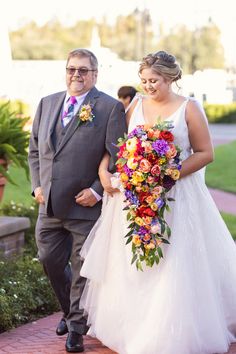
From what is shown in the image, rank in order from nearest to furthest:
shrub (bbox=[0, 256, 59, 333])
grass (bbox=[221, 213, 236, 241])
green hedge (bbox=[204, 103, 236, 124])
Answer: shrub (bbox=[0, 256, 59, 333])
grass (bbox=[221, 213, 236, 241])
green hedge (bbox=[204, 103, 236, 124])

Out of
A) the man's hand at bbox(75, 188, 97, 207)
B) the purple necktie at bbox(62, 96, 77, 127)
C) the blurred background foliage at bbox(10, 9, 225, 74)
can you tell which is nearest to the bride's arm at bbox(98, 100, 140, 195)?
the man's hand at bbox(75, 188, 97, 207)

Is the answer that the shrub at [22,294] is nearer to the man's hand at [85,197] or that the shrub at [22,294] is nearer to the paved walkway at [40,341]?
the paved walkway at [40,341]

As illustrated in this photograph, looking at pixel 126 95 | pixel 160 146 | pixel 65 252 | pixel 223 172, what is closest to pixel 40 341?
pixel 65 252

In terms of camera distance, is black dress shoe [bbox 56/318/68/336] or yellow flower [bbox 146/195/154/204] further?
black dress shoe [bbox 56/318/68/336]

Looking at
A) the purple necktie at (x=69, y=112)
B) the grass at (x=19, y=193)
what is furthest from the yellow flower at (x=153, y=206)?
the grass at (x=19, y=193)

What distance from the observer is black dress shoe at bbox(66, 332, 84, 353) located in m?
5.30

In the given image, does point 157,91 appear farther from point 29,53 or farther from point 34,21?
point 34,21

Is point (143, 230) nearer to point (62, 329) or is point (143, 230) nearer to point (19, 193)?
point (62, 329)

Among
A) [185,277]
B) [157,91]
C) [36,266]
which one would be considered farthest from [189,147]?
[36,266]

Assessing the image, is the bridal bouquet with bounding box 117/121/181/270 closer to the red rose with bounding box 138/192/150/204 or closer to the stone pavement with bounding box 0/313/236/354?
the red rose with bounding box 138/192/150/204

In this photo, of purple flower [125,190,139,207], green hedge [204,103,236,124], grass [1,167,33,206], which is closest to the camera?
purple flower [125,190,139,207]

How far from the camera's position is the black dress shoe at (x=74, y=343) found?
5.30m

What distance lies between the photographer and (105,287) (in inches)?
208

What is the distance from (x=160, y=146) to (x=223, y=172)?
1199 centimetres
